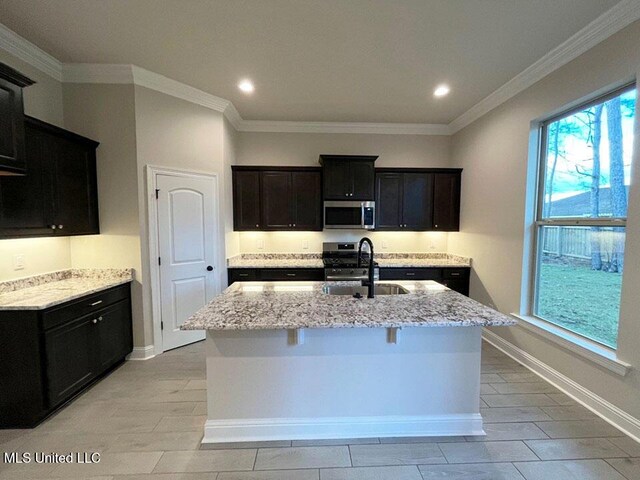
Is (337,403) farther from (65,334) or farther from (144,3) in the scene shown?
(144,3)

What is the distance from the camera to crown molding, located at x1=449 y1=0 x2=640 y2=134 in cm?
196

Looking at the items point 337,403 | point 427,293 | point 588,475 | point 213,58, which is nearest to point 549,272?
point 427,293

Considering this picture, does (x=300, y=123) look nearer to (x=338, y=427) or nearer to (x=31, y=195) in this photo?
(x=31, y=195)

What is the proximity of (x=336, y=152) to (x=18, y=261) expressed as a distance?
3791 mm

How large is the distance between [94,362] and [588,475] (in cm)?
365

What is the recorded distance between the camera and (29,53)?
254 centimetres

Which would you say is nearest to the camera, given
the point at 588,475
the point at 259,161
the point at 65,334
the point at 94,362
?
the point at 588,475

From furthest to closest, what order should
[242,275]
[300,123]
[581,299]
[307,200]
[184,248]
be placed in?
[300,123] < [307,200] < [242,275] < [184,248] < [581,299]

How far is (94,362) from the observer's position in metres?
2.51

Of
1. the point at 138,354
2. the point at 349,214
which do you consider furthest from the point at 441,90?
the point at 138,354

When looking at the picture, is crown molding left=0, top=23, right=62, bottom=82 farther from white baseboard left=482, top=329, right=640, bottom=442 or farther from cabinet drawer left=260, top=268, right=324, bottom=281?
white baseboard left=482, top=329, right=640, bottom=442

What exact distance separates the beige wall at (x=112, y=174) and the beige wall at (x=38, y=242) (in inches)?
3.4

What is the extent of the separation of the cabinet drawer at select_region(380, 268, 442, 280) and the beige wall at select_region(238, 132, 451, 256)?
0.59 m

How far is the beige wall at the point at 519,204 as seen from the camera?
77.6 inches
